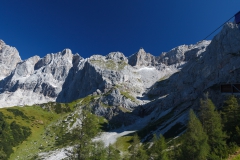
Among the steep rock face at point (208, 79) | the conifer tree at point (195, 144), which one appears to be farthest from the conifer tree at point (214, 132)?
the steep rock face at point (208, 79)

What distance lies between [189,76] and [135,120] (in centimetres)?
6787

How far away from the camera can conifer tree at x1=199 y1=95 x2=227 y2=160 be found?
30.5 meters

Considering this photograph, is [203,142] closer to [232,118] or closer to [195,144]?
[195,144]

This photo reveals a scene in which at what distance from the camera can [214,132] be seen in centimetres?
3606

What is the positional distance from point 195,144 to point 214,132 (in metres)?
6.18

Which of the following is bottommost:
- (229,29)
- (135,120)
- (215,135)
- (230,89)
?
(215,135)

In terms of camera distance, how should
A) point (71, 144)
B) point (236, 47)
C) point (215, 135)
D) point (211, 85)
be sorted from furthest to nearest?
point (236, 47) < point (211, 85) < point (215, 135) < point (71, 144)

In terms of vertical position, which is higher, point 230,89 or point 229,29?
point 229,29

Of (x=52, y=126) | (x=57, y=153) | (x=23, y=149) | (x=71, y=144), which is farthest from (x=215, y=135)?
(x=52, y=126)

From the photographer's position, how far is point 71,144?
A: 26.8 metres

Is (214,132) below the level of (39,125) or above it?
below

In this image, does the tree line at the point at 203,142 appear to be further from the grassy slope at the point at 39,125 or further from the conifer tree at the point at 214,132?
the grassy slope at the point at 39,125

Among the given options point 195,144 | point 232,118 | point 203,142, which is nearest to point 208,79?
point 232,118

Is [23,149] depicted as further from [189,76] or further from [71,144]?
[189,76]
